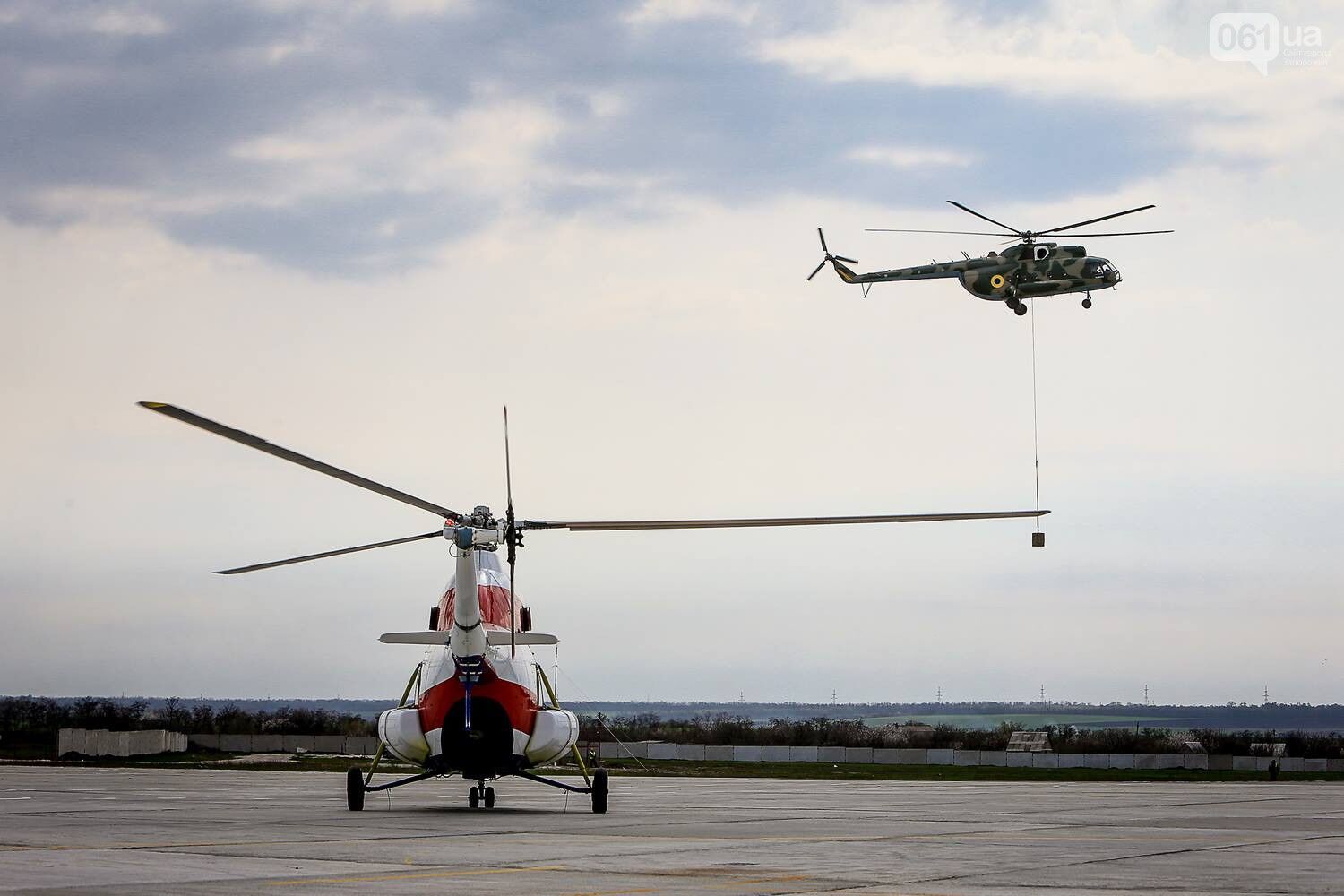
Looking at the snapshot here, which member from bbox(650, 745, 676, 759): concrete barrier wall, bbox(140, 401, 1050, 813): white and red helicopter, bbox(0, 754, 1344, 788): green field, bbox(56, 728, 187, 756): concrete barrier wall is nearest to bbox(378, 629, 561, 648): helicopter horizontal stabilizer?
bbox(140, 401, 1050, 813): white and red helicopter

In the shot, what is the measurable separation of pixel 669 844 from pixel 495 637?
8.41m

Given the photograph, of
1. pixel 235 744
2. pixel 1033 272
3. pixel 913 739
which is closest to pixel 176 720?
pixel 235 744

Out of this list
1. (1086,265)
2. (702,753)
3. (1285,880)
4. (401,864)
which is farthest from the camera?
(702,753)

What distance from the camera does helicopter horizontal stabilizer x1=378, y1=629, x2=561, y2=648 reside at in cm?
2736

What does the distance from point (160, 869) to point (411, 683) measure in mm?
13371

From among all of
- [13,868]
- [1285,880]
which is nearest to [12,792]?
[13,868]

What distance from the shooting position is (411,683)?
28.5 m

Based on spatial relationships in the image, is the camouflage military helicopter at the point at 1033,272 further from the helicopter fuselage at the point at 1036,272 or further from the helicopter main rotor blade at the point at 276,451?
the helicopter main rotor blade at the point at 276,451

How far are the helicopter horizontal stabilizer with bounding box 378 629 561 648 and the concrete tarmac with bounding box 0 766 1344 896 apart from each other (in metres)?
3.05

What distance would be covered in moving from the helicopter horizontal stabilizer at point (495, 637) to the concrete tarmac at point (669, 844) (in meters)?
3.05

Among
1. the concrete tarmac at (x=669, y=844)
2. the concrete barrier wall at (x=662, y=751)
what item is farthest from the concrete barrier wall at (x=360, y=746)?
the concrete tarmac at (x=669, y=844)

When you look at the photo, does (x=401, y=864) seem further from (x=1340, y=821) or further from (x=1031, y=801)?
(x=1031, y=801)

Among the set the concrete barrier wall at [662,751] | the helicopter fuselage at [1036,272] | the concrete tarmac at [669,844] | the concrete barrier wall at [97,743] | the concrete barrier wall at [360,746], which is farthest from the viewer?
the concrete barrier wall at [662,751]

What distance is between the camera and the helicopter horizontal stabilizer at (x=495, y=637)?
2736cm
